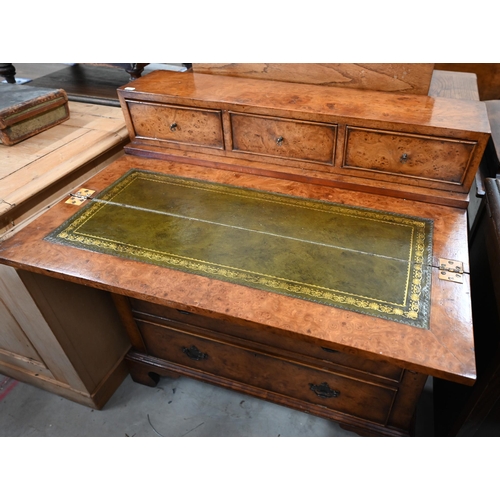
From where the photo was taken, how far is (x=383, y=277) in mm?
1152

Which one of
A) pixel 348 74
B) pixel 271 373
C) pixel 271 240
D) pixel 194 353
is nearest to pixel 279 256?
pixel 271 240

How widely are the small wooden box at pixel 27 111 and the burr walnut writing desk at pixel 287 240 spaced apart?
18.2 inches

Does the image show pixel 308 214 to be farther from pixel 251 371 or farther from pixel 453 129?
pixel 251 371

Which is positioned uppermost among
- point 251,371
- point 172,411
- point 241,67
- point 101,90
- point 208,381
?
point 241,67

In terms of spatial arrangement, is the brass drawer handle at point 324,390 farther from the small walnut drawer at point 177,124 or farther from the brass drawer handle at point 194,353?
the small walnut drawer at point 177,124

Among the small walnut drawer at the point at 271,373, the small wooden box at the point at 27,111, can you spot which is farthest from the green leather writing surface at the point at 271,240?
the small wooden box at the point at 27,111

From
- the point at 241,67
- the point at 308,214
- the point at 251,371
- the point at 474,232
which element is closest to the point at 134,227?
the point at 308,214

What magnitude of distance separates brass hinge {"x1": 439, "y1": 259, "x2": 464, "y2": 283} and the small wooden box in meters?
1.79

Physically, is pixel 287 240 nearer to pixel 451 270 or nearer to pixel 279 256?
pixel 279 256

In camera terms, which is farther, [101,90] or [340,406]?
[101,90]

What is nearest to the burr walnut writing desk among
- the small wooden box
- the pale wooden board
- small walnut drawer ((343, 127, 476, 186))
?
small walnut drawer ((343, 127, 476, 186))

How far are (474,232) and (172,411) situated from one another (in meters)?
1.61

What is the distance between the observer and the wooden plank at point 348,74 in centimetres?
150

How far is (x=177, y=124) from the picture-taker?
A: 1671mm
